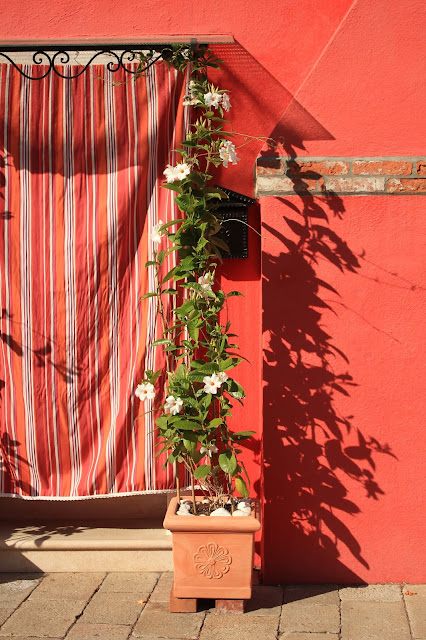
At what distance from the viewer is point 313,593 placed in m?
3.91

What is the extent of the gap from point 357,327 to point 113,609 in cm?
173

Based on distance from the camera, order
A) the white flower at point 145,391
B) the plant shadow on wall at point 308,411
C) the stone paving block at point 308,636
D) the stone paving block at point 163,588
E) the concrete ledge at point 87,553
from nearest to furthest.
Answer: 1. the stone paving block at point 308,636
2. the white flower at point 145,391
3. the stone paving block at point 163,588
4. the plant shadow on wall at point 308,411
5. the concrete ledge at point 87,553

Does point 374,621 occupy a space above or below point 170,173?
below

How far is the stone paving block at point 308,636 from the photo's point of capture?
11.2ft

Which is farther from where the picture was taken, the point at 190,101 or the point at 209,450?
the point at 190,101

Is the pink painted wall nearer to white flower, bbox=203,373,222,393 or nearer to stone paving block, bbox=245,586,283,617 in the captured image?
stone paving block, bbox=245,586,283,617

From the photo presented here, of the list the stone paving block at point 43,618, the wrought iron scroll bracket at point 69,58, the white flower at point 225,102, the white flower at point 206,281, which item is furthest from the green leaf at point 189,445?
the wrought iron scroll bracket at point 69,58

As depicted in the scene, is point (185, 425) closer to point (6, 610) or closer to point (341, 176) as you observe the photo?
point (6, 610)

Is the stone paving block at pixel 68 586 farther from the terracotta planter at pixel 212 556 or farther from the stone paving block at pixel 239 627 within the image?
the stone paving block at pixel 239 627

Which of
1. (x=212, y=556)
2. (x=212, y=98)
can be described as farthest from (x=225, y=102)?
(x=212, y=556)

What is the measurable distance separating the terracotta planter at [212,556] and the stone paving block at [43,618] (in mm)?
492

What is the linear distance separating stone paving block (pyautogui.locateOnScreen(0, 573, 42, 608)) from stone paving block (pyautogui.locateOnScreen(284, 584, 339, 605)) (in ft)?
4.07

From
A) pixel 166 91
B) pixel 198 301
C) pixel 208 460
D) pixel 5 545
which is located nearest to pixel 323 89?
pixel 166 91

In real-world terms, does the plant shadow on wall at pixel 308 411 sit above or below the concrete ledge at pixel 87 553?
above
